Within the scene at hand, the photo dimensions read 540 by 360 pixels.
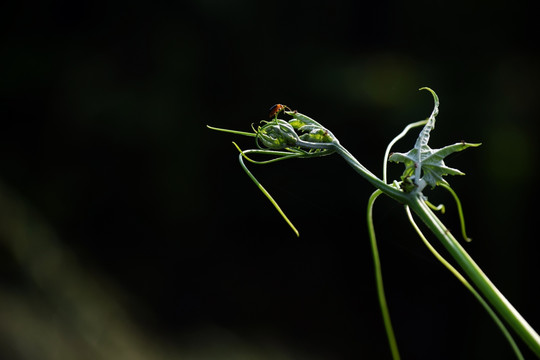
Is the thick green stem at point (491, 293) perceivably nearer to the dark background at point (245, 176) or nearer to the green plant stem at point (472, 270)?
the green plant stem at point (472, 270)

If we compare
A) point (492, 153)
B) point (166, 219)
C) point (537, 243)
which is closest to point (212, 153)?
point (166, 219)

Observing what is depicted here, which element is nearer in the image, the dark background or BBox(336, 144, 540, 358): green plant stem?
BBox(336, 144, 540, 358): green plant stem

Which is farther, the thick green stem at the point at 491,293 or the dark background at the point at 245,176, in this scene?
the dark background at the point at 245,176

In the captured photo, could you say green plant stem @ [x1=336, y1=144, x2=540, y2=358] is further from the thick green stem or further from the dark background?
the dark background

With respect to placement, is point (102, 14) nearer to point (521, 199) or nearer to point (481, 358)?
point (521, 199)

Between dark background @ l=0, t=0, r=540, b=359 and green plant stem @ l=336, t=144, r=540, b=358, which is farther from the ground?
dark background @ l=0, t=0, r=540, b=359

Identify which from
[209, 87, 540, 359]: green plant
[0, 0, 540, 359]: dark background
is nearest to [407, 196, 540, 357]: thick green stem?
[209, 87, 540, 359]: green plant

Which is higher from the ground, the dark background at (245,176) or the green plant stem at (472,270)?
the dark background at (245,176)

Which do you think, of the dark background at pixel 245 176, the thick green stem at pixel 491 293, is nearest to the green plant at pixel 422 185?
the thick green stem at pixel 491 293

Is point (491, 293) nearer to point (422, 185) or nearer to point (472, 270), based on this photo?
point (472, 270)
